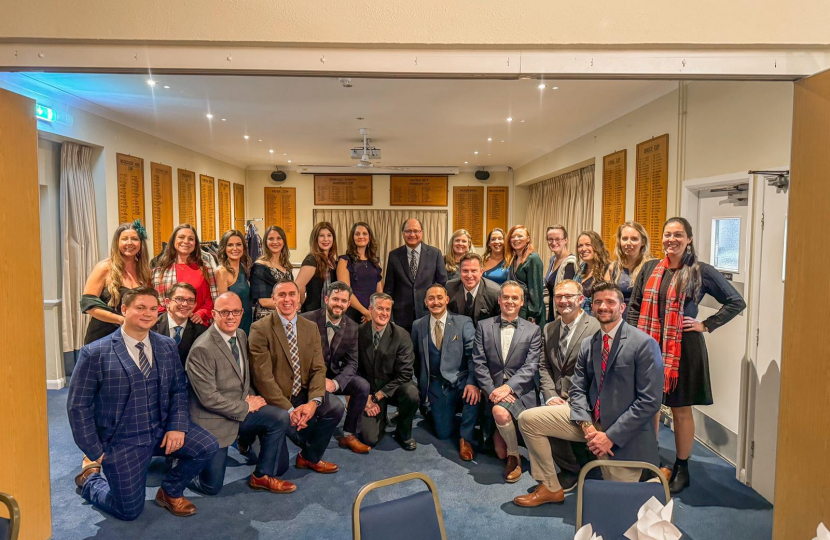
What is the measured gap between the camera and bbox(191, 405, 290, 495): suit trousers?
2.99 meters

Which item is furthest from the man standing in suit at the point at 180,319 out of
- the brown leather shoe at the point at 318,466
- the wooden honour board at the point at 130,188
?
the wooden honour board at the point at 130,188

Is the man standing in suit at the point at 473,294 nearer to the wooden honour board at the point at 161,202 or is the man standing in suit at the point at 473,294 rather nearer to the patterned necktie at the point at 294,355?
the patterned necktie at the point at 294,355

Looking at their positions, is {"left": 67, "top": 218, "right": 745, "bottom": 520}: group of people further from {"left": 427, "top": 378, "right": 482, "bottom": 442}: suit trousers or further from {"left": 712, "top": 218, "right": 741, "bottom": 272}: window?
{"left": 712, "top": 218, "right": 741, "bottom": 272}: window

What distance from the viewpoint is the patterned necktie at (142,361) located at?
2.68 m

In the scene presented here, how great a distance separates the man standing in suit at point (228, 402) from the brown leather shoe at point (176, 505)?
0.19 metres

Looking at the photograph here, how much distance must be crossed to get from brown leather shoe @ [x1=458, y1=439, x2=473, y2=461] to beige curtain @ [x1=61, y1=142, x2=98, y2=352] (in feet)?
12.8

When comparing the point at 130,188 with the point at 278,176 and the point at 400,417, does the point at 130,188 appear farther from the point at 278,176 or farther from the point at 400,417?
the point at 278,176

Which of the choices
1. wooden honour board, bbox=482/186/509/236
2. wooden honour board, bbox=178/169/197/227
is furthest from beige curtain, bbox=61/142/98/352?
wooden honour board, bbox=482/186/509/236

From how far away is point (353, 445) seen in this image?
3.63m

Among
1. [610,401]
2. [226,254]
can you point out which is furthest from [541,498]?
[226,254]

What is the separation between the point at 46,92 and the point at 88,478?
329cm

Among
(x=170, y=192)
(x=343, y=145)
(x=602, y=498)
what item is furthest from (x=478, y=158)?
(x=602, y=498)

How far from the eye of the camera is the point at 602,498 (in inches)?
66.1

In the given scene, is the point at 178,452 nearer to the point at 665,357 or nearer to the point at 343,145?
the point at 665,357
